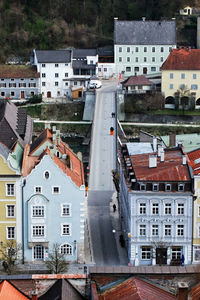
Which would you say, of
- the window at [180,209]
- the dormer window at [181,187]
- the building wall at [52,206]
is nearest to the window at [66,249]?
the building wall at [52,206]

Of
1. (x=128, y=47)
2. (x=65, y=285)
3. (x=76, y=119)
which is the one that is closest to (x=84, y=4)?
(x=128, y=47)

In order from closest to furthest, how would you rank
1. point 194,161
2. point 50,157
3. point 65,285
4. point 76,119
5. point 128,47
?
1. point 65,285
2. point 50,157
3. point 194,161
4. point 76,119
5. point 128,47

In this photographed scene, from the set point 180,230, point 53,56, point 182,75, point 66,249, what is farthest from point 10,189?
point 53,56

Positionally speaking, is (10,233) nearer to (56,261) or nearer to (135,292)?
(56,261)

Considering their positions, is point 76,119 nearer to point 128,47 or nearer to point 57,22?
point 128,47

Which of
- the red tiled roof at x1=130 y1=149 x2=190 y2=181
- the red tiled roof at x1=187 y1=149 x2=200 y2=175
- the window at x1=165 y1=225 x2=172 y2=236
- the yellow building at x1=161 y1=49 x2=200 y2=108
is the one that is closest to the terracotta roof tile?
the yellow building at x1=161 y1=49 x2=200 y2=108

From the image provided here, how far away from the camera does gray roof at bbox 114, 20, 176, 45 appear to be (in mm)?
104062

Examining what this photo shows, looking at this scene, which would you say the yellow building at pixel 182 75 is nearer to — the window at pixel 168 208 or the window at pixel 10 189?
the window at pixel 168 208

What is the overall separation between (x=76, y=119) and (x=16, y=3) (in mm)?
29601

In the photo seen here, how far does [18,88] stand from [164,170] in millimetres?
52350

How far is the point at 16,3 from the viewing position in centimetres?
11725

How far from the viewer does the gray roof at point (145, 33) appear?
104 meters

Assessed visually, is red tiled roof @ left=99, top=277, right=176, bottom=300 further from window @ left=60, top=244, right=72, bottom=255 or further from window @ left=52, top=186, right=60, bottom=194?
window @ left=60, top=244, right=72, bottom=255

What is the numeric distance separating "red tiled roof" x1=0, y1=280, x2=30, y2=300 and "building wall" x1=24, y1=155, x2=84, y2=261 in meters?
15.3
